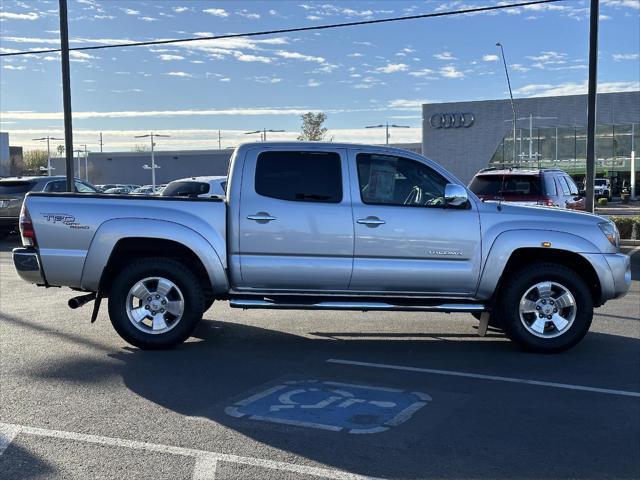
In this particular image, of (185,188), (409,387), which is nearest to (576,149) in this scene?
(185,188)

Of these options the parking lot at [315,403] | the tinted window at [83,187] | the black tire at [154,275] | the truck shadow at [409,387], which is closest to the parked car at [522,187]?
the parking lot at [315,403]

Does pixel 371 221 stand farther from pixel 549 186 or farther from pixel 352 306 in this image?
pixel 549 186

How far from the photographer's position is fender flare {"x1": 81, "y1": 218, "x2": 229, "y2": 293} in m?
7.09

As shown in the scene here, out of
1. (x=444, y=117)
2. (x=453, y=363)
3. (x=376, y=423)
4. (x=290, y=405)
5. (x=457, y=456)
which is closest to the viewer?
(x=457, y=456)

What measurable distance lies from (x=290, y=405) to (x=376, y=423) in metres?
0.75

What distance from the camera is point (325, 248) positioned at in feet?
23.4

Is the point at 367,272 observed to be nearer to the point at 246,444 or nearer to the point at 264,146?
the point at 264,146

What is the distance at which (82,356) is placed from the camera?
6.96 metres

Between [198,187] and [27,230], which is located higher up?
[198,187]

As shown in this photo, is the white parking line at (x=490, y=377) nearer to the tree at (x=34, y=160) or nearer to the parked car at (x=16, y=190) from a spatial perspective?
the parked car at (x=16, y=190)

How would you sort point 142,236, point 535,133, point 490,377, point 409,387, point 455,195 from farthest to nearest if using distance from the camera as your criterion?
point 535,133 < point 142,236 < point 455,195 < point 490,377 < point 409,387

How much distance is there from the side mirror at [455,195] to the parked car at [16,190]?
14.7 m

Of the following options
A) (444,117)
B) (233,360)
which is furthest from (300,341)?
(444,117)

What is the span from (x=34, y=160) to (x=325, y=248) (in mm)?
117219
